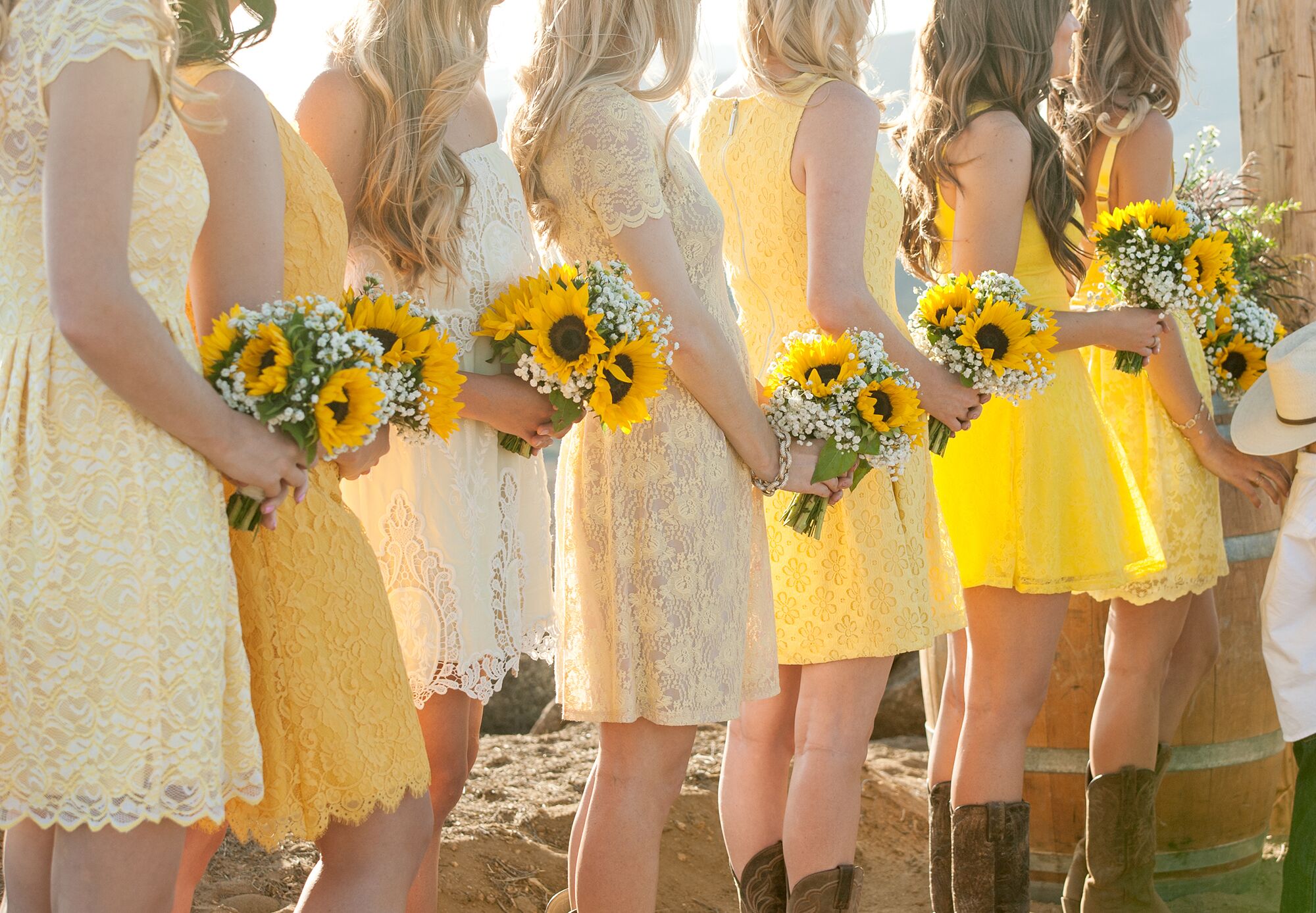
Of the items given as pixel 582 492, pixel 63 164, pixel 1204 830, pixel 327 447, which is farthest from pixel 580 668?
pixel 1204 830

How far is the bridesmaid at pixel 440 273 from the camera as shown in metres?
2.38

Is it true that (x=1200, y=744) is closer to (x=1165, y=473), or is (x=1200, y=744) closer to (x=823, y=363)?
(x=1165, y=473)

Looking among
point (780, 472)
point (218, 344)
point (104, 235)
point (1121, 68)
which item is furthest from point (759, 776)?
point (1121, 68)

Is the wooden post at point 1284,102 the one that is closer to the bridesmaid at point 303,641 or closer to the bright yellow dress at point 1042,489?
the bright yellow dress at point 1042,489

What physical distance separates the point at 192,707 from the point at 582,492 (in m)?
1.00

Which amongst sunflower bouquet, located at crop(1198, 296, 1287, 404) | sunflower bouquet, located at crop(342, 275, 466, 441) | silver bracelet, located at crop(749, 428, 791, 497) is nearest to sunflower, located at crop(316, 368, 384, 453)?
sunflower bouquet, located at crop(342, 275, 466, 441)

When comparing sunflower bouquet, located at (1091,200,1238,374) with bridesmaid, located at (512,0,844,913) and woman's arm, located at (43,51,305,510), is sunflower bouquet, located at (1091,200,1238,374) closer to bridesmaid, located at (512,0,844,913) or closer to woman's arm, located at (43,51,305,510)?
bridesmaid, located at (512,0,844,913)

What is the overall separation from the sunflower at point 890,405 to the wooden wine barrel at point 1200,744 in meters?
1.48

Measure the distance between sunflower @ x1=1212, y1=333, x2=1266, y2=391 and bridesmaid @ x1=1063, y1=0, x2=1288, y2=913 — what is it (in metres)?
0.15

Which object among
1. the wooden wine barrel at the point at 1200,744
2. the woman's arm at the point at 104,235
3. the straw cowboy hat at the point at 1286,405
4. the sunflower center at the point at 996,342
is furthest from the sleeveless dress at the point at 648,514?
the wooden wine barrel at the point at 1200,744

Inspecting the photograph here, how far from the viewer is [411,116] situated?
2393mm

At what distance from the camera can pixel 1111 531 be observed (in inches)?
125

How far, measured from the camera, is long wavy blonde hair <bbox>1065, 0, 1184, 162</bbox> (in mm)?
3486

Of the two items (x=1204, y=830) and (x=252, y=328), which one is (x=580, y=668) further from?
(x=1204, y=830)
